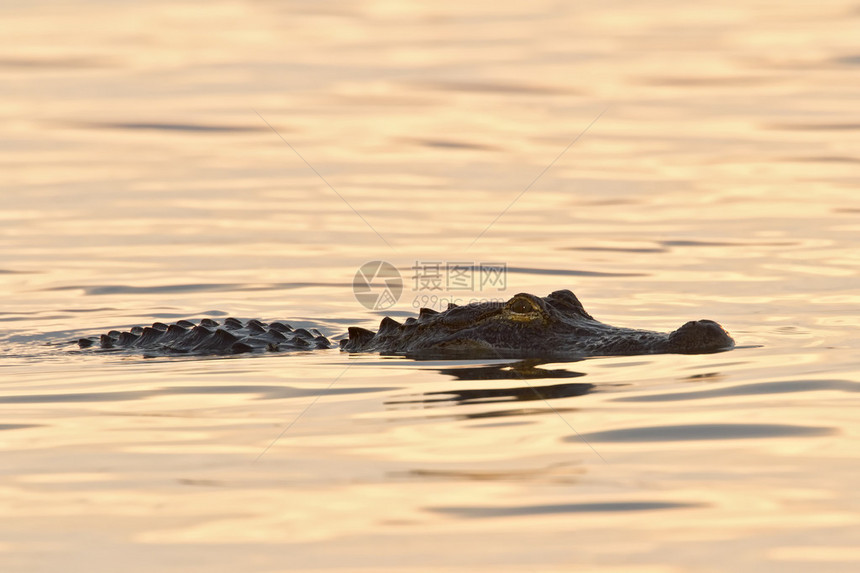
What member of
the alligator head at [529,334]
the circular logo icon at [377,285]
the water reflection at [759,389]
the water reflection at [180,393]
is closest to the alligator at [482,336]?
the alligator head at [529,334]

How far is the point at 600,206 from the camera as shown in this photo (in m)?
19.0

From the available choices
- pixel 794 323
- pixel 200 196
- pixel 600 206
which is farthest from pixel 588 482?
pixel 200 196

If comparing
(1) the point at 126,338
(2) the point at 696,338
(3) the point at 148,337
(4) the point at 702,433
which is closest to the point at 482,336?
(2) the point at 696,338

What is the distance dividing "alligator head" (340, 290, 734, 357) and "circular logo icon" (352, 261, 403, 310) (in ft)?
11.0

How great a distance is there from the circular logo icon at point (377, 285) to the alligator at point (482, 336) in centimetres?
293

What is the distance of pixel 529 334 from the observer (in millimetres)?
10461

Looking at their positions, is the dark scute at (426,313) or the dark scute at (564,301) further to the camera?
the dark scute at (426,313)

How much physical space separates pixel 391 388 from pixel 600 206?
419 inches

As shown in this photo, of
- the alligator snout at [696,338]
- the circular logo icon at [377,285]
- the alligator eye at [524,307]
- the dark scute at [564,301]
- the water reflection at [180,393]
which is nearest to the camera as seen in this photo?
the water reflection at [180,393]

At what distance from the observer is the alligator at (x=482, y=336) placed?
10008mm

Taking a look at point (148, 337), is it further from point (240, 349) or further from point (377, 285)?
point (377, 285)

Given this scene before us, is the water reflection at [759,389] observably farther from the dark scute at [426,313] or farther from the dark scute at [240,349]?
the dark scute at [240,349]

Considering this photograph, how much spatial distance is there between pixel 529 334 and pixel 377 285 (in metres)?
5.18

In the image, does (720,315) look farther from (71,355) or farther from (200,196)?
(200,196)
